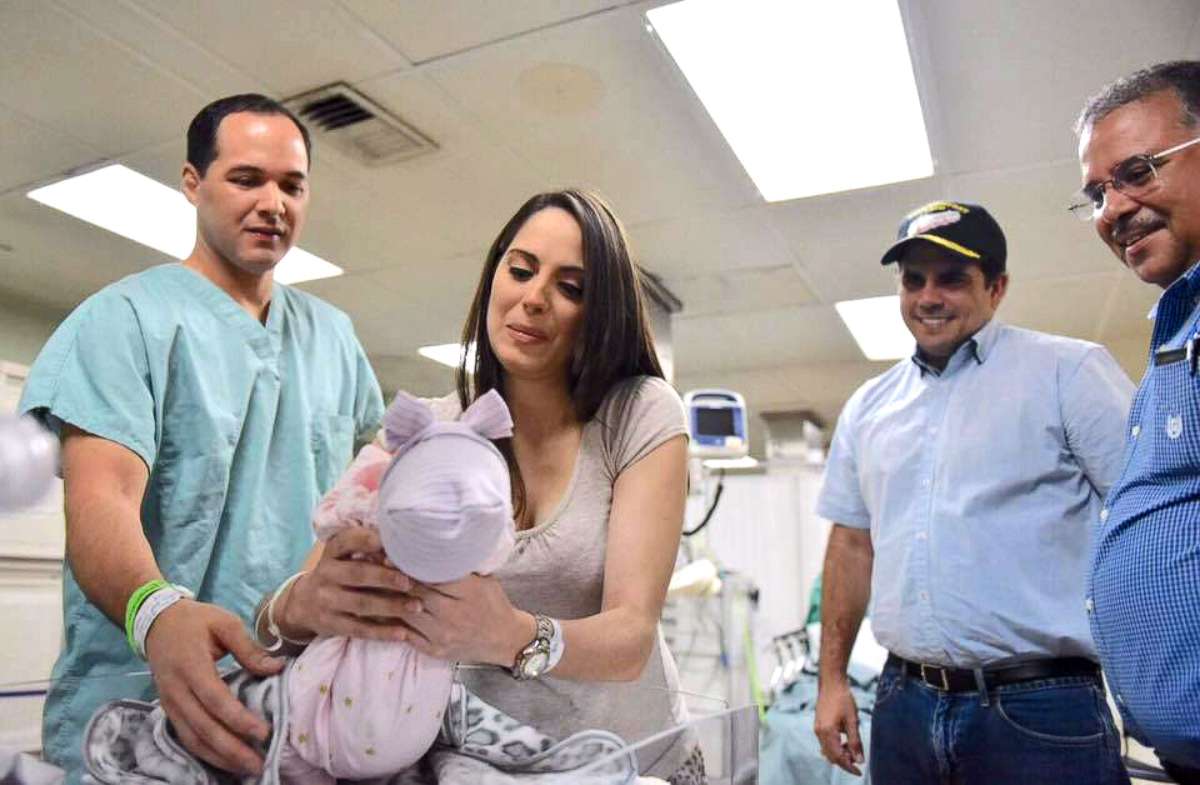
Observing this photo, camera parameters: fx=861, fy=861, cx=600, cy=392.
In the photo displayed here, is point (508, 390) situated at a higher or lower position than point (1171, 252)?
lower

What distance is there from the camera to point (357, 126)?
319cm

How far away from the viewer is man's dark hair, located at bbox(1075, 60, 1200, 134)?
4.15 feet

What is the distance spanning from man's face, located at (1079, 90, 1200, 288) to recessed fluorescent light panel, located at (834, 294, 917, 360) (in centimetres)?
352

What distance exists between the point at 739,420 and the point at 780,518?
135 inches

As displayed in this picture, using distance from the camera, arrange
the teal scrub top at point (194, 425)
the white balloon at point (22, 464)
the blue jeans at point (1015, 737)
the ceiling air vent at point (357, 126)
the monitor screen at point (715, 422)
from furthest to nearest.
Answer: the monitor screen at point (715, 422) < the ceiling air vent at point (357, 126) < the blue jeans at point (1015, 737) < the teal scrub top at point (194, 425) < the white balloon at point (22, 464)

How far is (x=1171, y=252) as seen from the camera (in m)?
1.26

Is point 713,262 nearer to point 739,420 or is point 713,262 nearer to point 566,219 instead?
point 739,420

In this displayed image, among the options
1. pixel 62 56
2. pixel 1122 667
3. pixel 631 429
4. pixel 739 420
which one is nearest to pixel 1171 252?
pixel 1122 667

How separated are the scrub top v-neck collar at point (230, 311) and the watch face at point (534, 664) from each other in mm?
687

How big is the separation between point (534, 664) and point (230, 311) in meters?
0.74

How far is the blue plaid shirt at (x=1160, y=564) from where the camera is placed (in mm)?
1017

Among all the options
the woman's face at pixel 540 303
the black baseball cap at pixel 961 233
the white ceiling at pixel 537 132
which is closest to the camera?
the woman's face at pixel 540 303

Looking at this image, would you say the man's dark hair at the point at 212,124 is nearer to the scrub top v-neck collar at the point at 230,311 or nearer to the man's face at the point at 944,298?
the scrub top v-neck collar at the point at 230,311

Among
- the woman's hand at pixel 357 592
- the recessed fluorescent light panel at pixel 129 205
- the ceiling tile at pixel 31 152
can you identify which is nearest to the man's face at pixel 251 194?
the woman's hand at pixel 357 592
